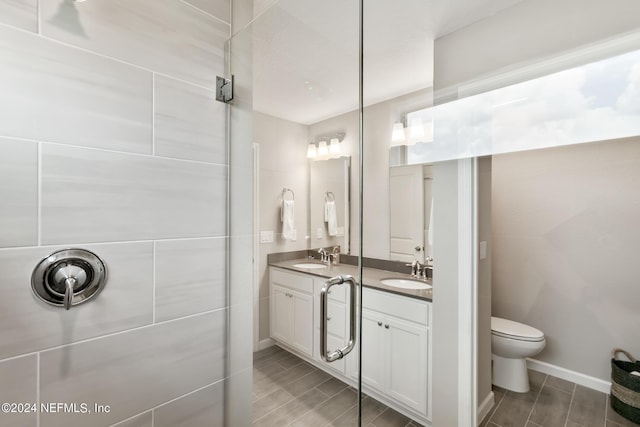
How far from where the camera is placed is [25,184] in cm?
72

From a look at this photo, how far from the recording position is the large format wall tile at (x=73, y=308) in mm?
700

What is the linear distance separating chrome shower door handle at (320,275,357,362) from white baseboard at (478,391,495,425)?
0.59m

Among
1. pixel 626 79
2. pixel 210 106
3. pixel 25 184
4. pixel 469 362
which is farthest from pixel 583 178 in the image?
pixel 25 184

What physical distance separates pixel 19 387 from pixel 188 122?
0.91 m

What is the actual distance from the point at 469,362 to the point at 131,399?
47.5 inches

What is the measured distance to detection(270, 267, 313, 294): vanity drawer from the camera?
97 cm

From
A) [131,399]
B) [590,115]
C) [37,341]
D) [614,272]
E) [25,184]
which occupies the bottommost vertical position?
[131,399]

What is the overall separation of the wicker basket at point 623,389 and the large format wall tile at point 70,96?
162 cm

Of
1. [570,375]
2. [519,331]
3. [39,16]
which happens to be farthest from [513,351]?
[39,16]

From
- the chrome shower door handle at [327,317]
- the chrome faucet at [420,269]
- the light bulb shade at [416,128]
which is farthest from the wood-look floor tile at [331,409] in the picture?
the light bulb shade at [416,128]

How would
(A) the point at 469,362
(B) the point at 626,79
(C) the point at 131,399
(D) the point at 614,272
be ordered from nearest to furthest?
(B) the point at 626,79 < (D) the point at 614,272 < (C) the point at 131,399 < (A) the point at 469,362

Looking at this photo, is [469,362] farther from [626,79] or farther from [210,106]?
[210,106]

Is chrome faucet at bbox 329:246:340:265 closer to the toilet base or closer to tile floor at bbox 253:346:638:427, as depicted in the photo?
tile floor at bbox 253:346:638:427

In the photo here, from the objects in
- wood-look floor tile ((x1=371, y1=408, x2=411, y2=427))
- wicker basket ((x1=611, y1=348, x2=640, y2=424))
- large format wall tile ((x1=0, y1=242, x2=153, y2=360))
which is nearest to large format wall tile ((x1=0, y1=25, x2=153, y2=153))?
large format wall tile ((x1=0, y1=242, x2=153, y2=360))
